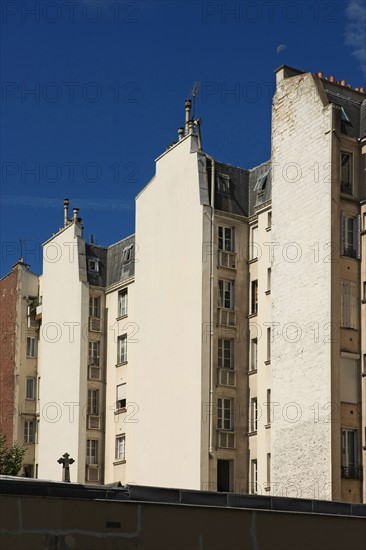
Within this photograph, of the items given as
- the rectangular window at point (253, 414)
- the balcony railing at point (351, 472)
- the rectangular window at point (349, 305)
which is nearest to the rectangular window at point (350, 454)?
the balcony railing at point (351, 472)

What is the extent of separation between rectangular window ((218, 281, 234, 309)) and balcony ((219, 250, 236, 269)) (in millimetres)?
853

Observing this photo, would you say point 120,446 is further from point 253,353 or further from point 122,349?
point 253,353

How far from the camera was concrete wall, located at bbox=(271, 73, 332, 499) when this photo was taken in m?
44.4

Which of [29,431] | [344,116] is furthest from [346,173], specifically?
[29,431]

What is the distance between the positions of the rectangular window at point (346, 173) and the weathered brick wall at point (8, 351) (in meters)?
32.0

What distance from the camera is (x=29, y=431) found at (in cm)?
6994

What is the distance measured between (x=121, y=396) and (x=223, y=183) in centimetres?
1452

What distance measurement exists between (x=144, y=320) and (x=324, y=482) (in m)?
17.1

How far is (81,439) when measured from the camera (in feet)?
207

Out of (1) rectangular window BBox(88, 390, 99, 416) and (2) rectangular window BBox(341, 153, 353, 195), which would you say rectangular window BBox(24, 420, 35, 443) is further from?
(2) rectangular window BBox(341, 153, 353, 195)

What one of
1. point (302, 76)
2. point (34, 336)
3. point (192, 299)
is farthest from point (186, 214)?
point (34, 336)

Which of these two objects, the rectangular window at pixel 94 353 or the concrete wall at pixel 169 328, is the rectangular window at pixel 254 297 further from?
the rectangular window at pixel 94 353

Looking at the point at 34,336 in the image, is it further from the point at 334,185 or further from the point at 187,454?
the point at 334,185

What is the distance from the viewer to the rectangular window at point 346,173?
153 ft
